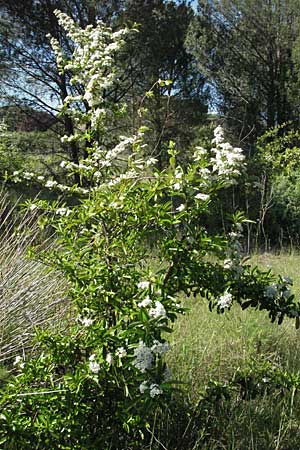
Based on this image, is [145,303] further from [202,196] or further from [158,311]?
[202,196]

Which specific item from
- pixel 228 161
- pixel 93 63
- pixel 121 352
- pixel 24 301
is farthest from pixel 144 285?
pixel 24 301

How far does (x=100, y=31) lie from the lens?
2598 millimetres

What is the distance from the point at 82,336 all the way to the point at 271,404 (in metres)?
1.04

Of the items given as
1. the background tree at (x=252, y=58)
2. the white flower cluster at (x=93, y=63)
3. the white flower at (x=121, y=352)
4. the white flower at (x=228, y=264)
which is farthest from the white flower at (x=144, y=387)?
the background tree at (x=252, y=58)

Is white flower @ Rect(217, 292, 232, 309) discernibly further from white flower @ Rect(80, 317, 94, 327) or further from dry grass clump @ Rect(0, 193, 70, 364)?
dry grass clump @ Rect(0, 193, 70, 364)

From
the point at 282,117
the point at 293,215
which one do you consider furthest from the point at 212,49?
the point at 293,215

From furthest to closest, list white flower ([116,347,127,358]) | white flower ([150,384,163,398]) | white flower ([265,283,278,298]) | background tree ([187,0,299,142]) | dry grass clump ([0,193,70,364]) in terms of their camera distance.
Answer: background tree ([187,0,299,142]), dry grass clump ([0,193,70,364]), white flower ([265,283,278,298]), white flower ([116,347,127,358]), white flower ([150,384,163,398])

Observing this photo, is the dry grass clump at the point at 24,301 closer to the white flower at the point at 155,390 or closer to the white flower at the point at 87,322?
the white flower at the point at 87,322

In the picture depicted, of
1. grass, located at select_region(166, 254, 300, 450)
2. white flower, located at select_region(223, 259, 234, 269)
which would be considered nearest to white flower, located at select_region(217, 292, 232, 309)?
white flower, located at select_region(223, 259, 234, 269)

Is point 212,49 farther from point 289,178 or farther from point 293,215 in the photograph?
point 293,215

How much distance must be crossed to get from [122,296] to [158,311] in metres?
0.29

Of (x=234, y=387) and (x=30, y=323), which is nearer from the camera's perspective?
(x=234, y=387)

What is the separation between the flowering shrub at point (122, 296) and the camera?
5.78 ft

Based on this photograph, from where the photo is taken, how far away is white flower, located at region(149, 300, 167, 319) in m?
1.67
